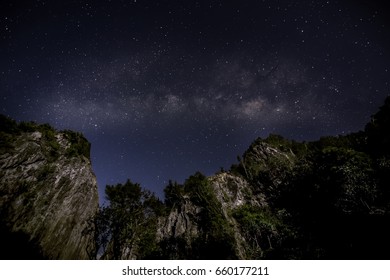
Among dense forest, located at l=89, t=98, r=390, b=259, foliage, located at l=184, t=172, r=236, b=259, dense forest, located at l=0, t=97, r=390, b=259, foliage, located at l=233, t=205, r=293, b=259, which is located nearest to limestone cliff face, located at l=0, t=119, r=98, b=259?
dense forest, located at l=0, t=97, r=390, b=259

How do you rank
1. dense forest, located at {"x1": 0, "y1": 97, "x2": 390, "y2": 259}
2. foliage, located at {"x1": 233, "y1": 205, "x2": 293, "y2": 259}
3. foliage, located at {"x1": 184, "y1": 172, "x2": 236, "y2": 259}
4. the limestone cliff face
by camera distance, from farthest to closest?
foliage, located at {"x1": 233, "y1": 205, "x2": 293, "y2": 259} < foliage, located at {"x1": 184, "y1": 172, "x2": 236, "y2": 259} < dense forest, located at {"x1": 0, "y1": 97, "x2": 390, "y2": 259} < the limestone cliff face

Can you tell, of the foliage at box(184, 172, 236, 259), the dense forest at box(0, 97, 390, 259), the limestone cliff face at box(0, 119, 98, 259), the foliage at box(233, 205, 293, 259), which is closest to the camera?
the limestone cliff face at box(0, 119, 98, 259)

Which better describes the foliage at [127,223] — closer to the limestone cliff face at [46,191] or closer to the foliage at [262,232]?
the limestone cliff face at [46,191]

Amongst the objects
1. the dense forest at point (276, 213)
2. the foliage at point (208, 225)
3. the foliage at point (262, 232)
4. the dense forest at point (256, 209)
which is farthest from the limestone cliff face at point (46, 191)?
the foliage at point (262, 232)

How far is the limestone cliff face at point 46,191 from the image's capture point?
2208cm

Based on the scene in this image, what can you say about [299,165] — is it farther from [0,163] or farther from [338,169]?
[0,163]

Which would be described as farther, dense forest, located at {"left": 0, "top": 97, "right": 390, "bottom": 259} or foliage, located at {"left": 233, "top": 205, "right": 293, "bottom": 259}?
foliage, located at {"left": 233, "top": 205, "right": 293, "bottom": 259}

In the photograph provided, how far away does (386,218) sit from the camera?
69.1ft

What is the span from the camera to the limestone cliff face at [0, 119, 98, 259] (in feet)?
72.4

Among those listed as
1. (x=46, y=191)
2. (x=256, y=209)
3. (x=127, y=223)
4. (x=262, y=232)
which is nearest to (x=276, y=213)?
(x=256, y=209)

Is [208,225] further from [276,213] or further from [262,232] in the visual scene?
[276,213]

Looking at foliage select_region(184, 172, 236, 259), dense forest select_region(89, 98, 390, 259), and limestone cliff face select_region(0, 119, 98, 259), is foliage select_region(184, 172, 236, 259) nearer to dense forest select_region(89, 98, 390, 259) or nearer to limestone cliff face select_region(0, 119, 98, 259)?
dense forest select_region(89, 98, 390, 259)
